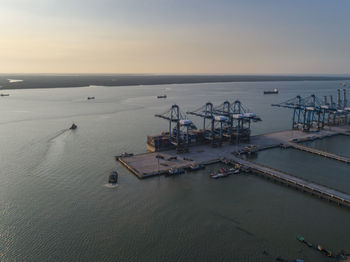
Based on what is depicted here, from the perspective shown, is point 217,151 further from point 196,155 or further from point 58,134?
point 58,134

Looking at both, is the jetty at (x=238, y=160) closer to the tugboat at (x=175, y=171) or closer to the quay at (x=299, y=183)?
the quay at (x=299, y=183)

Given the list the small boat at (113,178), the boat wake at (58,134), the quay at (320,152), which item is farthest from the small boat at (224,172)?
the boat wake at (58,134)

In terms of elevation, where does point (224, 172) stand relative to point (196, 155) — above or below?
below

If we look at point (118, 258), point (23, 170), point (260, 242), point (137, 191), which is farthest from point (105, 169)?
point (260, 242)

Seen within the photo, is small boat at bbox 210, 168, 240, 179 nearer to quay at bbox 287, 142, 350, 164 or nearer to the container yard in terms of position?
the container yard

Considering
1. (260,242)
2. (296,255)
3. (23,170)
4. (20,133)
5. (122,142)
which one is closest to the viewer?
(296,255)

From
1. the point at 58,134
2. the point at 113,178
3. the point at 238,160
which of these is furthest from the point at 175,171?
the point at 58,134

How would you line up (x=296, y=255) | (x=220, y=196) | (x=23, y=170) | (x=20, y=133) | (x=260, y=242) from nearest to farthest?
(x=296, y=255), (x=260, y=242), (x=220, y=196), (x=23, y=170), (x=20, y=133)

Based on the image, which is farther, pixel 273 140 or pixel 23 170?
pixel 273 140

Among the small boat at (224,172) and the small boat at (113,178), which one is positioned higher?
the small boat at (113,178)

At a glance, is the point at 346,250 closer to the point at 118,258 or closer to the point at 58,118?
the point at 118,258

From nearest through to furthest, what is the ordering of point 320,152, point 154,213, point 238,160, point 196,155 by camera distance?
point 154,213 < point 238,160 < point 196,155 < point 320,152
